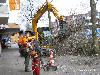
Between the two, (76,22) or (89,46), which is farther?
(76,22)

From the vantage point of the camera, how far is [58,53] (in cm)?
3256

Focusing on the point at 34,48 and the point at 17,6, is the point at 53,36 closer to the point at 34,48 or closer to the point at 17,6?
the point at 17,6

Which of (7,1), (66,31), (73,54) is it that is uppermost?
(7,1)

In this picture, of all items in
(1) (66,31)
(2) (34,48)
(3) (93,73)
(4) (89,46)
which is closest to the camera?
(2) (34,48)

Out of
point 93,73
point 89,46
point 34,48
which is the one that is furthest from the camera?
point 89,46

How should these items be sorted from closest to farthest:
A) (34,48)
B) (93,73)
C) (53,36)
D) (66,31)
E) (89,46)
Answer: (34,48), (93,73), (66,31), (89,46), (53,36)

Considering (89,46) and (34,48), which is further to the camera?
(89,46)

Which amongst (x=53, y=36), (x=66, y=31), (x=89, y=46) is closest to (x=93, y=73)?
(x=66, y=31)

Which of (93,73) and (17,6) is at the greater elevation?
(17,6)

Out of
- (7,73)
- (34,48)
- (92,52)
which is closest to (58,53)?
(92,52)

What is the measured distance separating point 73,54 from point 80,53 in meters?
0.79

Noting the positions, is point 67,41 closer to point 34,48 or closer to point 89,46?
point 89,46

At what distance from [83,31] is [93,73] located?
13786 millimetres

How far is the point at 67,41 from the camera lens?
105 ft
